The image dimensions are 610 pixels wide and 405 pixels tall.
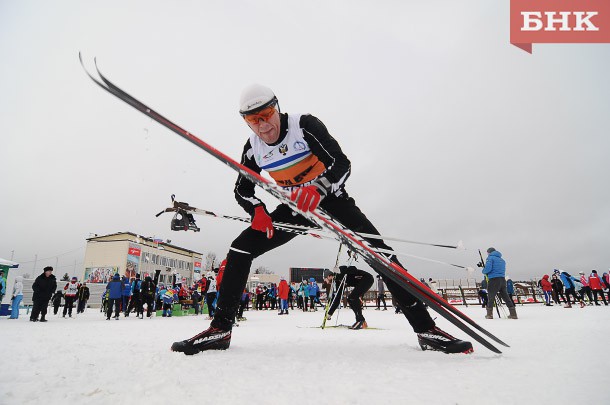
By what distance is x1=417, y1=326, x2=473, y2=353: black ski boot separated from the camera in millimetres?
2365

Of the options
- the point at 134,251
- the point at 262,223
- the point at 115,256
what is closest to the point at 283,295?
the point at 262,223

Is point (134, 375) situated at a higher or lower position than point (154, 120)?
lower

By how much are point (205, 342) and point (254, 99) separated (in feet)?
6.86

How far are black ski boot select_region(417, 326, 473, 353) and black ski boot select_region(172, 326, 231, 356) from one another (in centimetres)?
167

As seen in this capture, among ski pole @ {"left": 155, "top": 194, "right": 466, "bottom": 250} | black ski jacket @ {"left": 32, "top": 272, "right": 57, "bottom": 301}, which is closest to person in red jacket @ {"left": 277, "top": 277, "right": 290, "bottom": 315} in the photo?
black ski jacket @ {"left": 32, "top": 272, "right": 57, "bottom": 301}

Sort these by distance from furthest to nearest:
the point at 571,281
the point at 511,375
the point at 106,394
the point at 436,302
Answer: the point at 571,281, the point at 436,302, the point at 511,375, the point at 106,394

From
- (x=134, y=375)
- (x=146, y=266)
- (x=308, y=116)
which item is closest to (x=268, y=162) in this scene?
(x=308, y=116)

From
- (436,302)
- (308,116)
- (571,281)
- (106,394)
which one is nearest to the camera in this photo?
(106,394)

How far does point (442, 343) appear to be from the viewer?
2.46 metres

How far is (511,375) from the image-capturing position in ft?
5.60

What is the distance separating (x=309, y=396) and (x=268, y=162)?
2.09 meters

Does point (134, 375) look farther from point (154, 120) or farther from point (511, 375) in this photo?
point (511, 375)

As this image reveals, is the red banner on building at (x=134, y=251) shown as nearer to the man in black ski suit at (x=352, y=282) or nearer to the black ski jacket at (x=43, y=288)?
the black ski jacket at (x=43, y=288)

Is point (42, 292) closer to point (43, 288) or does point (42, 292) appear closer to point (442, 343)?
point (43, 288)
